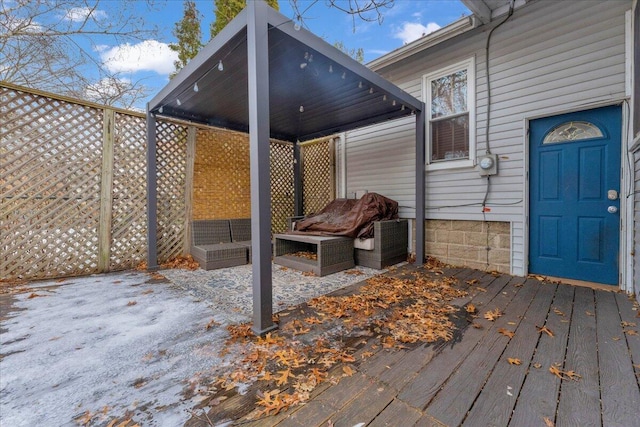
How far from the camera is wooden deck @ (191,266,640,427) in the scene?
1.29 metres

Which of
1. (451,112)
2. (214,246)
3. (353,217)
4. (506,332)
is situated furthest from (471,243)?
(214,246)

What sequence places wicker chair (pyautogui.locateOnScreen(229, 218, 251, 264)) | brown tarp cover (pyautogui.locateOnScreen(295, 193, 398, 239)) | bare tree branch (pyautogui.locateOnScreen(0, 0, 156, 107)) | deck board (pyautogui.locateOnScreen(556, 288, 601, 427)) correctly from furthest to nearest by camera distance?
wicker chair (pyautogui.locateOnScreen(229, 218, 251, 264)) < brown tarp cover (pyautogui.locateOnScreen(295, 193, 398, 239)) < bare tree branch (pyautogui.locateOnScreen(0, 0, 156, 107)) < deck board (pyautogui.locateOnScreen(556, 288, 601, 427))

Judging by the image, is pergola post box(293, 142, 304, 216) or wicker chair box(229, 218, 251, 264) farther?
pergola post box(293, 142, 304, 216)

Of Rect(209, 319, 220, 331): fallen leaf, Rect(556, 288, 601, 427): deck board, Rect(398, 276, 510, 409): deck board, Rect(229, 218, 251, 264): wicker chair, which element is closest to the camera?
Rect(556, 288, 601, 427): deck board

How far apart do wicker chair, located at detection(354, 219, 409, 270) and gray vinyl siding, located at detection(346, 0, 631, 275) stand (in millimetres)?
459

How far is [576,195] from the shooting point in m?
3.31

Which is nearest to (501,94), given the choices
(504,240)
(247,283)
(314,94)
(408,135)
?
(408,135)

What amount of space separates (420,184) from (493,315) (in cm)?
233

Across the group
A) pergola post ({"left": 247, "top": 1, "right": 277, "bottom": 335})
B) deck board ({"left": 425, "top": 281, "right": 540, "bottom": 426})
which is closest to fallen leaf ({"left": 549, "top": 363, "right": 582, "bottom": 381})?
deck board ({"left": 425, "top": 281, "right": 540, "bottom": 426})

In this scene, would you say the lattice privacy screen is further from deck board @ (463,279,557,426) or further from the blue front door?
the blue front door

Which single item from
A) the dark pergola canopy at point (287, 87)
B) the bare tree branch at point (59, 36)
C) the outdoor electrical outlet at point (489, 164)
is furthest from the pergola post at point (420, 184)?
the bare tree branch at point (59, 36)

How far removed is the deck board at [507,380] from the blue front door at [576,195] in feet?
5.00

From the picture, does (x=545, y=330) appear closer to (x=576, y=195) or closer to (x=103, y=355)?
(x=576, y=195)

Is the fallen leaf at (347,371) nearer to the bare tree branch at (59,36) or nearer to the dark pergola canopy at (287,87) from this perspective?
the dark pergola canopy at (287,87)
